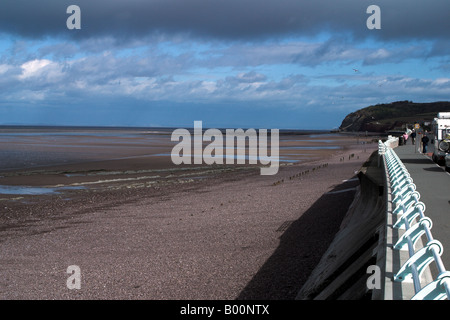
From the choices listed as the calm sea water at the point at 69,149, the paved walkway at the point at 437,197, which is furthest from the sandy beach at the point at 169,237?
the calm sea water at the point at 69,149

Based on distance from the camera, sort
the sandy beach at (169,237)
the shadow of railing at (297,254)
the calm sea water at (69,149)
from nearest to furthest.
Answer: the shadow of railing at (297,254) → the sandy beach at (169,237) → the calm sea water at (69,149)

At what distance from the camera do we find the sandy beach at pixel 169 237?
30.1 ft

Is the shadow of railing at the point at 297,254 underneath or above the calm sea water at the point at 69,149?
underneath

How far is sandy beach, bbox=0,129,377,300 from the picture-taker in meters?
9.19

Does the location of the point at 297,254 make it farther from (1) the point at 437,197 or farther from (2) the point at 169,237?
(1) the point at 437,197

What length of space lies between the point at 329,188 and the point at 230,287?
13815 millimetres

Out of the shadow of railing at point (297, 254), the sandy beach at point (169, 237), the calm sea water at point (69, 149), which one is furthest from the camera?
the calm sea water at point (69, 149)

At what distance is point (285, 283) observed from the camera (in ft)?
29.2

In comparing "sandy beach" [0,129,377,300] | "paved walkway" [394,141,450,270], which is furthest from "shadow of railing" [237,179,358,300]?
"paved walkway" [394,141,450,270]

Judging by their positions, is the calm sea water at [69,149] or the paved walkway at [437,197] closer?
the paved walkway at [437,197]

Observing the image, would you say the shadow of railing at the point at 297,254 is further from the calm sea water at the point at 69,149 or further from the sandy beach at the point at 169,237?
the calm sea water at the point at 69,149
